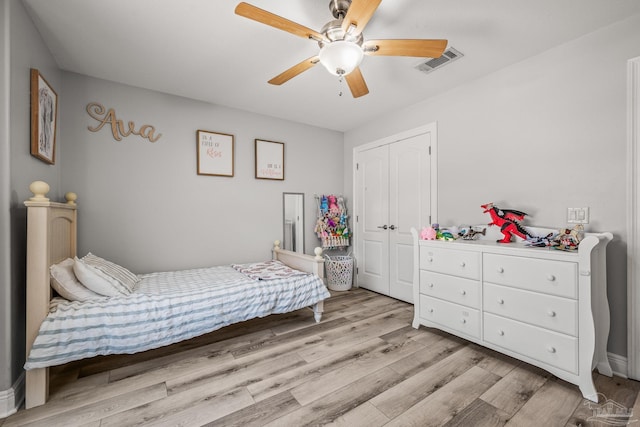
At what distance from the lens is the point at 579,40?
6.70ft

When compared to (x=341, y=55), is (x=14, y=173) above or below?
below

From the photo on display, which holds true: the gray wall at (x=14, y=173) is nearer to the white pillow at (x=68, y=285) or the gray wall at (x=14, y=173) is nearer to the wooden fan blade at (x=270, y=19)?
the white pillow at (x=68, y=285)

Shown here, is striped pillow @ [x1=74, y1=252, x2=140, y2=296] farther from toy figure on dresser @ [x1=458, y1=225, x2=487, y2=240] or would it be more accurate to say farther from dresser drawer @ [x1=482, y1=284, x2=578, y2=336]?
toy figure on dresser @ [x1=458, y1=225, x2=487, y2=240]

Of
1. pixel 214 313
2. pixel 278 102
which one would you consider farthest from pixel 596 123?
pixel 214 313

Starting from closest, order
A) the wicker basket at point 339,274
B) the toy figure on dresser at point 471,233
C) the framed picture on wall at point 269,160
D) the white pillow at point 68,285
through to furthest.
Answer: the white pillow at point 68,285 → the toy figure on dresser at point 471,233 → the framed picture on wall at point 269,160 → the wicker basket at point 339,274

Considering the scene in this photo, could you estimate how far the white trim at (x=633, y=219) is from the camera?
5.90 feet

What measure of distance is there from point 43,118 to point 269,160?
2112 millimetres

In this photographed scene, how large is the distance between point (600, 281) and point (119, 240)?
3949 mm

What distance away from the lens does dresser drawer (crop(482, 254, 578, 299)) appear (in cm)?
171

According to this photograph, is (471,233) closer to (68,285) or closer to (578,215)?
(578,215)

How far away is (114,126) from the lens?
2.69 m

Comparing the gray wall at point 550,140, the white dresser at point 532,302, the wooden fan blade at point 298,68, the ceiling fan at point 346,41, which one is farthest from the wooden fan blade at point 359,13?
the white dresser at point 532,302

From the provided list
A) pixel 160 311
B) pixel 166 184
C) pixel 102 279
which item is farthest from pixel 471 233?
pixel 166 184

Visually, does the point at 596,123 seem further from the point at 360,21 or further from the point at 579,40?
the point at 360,21
